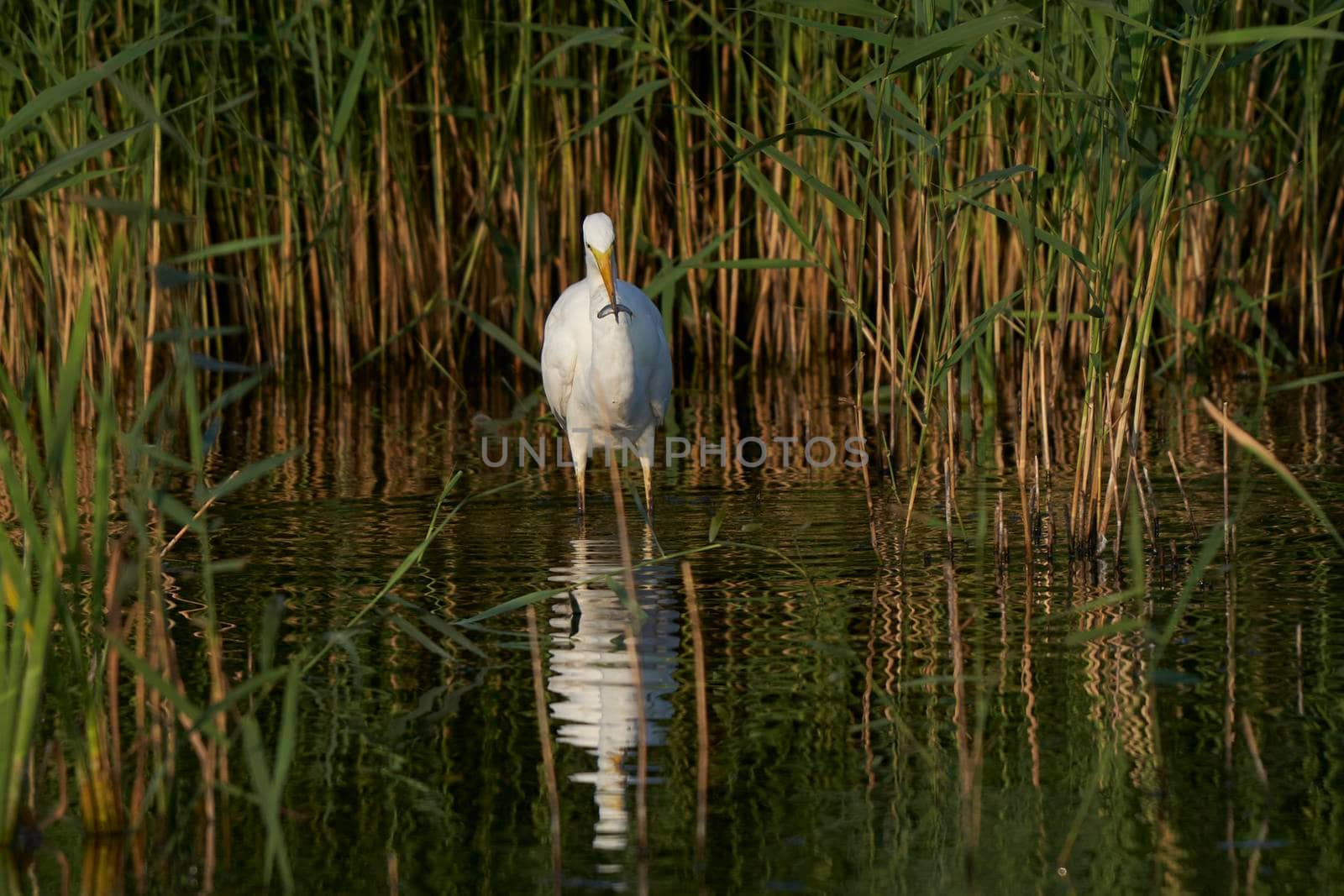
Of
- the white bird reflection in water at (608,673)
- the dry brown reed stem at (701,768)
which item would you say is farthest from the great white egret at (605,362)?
the dry brown reed stem at (701,768)

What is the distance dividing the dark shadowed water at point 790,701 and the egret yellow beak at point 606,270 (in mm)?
780

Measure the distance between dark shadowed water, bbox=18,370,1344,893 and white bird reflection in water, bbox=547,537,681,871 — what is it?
12 millimetres

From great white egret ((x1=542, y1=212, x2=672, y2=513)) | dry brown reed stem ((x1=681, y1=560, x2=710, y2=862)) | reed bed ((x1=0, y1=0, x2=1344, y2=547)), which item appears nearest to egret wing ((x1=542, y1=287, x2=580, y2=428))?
great white egret ((x1=542, y1=212, x2=672, y2=513))

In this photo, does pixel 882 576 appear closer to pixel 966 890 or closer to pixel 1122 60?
pixel 1122 60

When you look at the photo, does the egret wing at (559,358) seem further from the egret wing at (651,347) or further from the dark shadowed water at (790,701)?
the dark shadowed water at (790,701)

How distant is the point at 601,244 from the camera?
6234mm

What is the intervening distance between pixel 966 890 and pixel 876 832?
0.30 meters

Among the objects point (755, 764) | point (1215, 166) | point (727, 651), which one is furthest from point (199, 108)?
point (755, 764)

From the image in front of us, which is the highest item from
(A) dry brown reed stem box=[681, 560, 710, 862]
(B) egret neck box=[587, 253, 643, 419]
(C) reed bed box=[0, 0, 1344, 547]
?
(C) reed bed box=[0, 0, 1344, 547]

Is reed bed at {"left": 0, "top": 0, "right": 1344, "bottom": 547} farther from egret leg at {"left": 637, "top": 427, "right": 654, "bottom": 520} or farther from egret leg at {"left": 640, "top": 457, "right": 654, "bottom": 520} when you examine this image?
egret leg at {"left": 640, "top": 457, "right": 654, "bottom": 520}

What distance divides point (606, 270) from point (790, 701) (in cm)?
251

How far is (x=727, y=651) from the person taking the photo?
14.5 feet

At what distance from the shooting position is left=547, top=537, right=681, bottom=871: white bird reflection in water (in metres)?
3.50

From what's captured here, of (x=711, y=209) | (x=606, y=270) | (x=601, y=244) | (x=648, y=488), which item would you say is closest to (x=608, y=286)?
(x=606, y=270)
